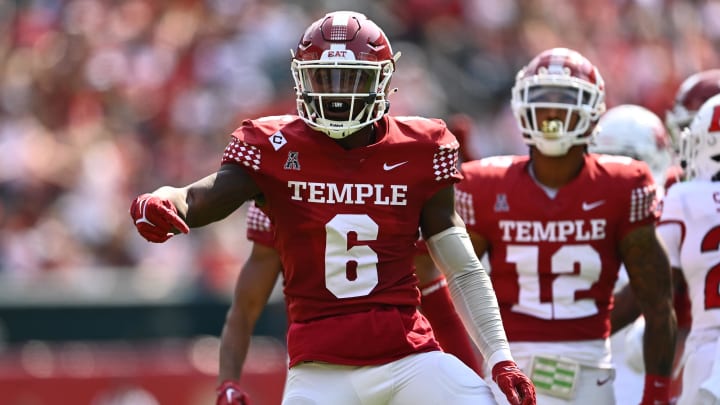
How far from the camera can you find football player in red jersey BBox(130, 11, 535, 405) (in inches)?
188

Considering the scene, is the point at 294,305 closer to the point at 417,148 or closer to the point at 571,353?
the point at 417,148

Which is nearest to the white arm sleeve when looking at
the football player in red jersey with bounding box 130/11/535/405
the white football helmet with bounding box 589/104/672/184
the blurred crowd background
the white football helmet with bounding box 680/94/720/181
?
the football player in red jersey with bounding box 130/11/535/405

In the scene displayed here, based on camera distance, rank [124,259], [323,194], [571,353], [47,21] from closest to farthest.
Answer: [323,194] < [571,353] < [124,259] < [47,21]

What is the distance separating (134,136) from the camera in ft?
40.7

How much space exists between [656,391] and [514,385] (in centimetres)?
121

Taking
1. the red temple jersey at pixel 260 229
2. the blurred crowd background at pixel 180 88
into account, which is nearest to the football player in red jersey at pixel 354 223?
the red temple jersey at pixel 260 229

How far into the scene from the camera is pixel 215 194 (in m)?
4.73

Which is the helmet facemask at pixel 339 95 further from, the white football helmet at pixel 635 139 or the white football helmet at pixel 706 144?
the white football helmet at pixel 635 139

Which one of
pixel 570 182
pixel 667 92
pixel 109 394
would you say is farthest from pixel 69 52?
pixel 570 182

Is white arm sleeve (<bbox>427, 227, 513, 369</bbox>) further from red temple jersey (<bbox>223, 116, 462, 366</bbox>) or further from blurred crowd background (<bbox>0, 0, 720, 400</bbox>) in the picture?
blurred crowd background (<bbox>0, 0, 720, 400</bbox>)

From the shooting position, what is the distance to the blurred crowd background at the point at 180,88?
1148 cm

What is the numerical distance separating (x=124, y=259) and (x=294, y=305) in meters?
A: 6.85

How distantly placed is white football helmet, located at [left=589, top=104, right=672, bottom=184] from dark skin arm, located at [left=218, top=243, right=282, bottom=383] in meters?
1.94

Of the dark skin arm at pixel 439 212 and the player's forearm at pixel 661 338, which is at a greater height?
the dark skin arm at pixel 439 212
